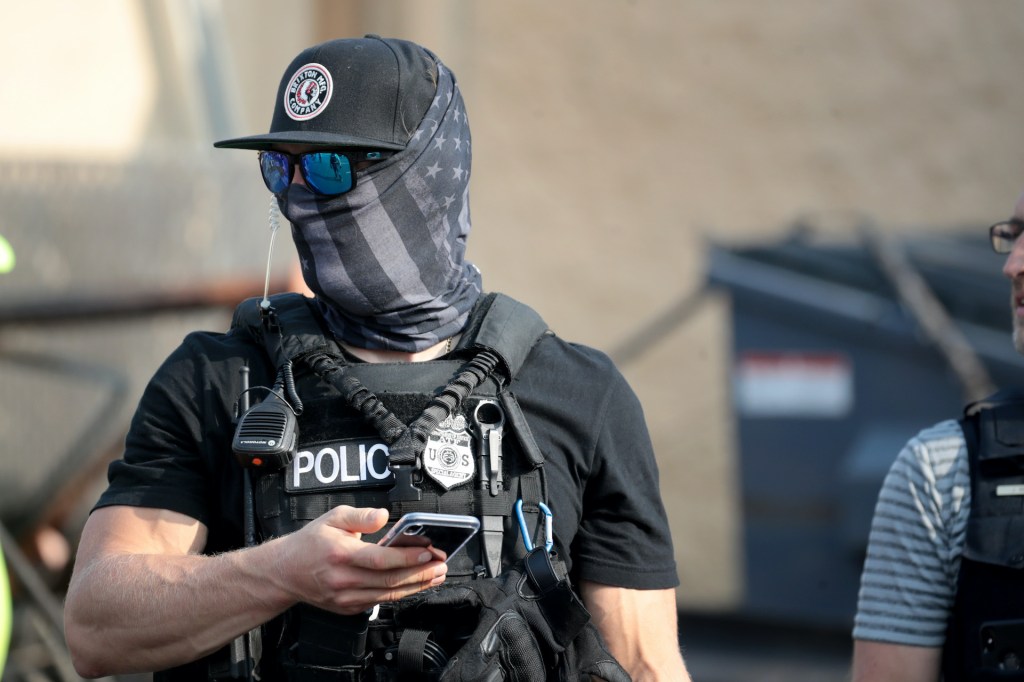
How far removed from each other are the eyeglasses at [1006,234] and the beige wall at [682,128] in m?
3.74

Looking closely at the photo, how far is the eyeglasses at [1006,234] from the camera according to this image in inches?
93.2

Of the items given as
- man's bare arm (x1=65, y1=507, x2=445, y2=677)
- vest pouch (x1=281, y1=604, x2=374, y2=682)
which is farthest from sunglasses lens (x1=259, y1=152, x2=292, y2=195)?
vest pouch (x1=281, y1=604, x2=374, y2=682)

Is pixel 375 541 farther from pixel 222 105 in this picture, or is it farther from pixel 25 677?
pixel 222 105

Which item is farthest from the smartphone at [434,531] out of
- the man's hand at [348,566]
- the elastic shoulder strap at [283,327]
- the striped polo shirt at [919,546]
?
the striped polo shirt at [919,546]

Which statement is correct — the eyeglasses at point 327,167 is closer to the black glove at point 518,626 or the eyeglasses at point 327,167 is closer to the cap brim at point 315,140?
the cap brim at point 315,140

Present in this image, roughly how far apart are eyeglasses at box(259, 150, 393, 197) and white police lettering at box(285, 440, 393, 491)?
38cm

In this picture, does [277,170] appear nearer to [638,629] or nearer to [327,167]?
[327,167]

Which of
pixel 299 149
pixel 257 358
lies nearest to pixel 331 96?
pixel 299 149

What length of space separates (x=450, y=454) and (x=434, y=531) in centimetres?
14

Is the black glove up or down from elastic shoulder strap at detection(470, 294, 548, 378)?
down

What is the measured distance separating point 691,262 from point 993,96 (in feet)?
5.53

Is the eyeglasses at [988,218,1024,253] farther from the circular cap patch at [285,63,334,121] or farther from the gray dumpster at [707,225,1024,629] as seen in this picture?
the gray dumpster at [707,225,1024,629]

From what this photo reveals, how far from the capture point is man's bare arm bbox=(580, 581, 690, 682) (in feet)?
6.22

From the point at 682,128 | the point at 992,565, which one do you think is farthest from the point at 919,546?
the point at 682,128
